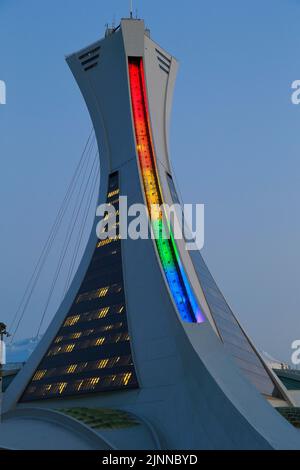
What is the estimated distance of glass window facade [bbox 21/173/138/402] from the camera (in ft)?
110

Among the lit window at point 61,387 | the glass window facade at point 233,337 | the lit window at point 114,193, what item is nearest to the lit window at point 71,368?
the lit window at point 61,387

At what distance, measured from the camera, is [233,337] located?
3941 centimetres

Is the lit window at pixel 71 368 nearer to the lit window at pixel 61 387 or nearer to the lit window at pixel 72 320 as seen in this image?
the lit window at pixel 61 387

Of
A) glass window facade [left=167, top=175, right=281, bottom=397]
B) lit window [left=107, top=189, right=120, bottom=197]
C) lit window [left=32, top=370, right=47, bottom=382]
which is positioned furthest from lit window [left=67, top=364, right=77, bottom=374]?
lit window [left=107, top=189, right=120, bottom=197]

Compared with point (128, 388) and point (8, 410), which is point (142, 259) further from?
point (8, 410)

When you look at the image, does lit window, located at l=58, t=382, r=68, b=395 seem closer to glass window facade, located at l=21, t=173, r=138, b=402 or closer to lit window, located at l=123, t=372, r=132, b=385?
glass window facade, located at l=21, t=173, r=138, b=402

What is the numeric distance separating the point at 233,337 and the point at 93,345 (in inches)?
400

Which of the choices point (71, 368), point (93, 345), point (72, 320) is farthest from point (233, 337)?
point (71, 368)

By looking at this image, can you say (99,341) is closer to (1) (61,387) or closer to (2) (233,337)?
(1) (61,387)

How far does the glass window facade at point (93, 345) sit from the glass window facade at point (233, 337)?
6514 millimetres

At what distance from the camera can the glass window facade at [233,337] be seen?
37.2 m

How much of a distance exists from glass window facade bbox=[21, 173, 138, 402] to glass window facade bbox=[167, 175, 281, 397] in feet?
21.4
